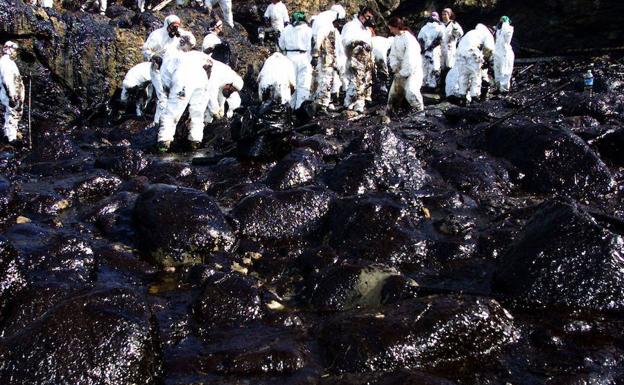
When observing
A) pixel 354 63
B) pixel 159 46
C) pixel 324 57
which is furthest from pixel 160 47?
pixel 354 63

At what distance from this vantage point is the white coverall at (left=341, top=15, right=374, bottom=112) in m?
14.1

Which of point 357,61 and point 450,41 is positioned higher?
point 450,41

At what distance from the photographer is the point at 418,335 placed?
4371 millimetres

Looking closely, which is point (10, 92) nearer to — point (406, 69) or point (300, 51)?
point (300, 51)

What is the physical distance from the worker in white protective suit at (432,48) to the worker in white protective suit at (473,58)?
8.31 ft

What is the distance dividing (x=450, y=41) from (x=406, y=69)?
6.82 metres

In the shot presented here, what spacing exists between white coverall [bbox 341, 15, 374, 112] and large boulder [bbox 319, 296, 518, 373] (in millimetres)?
10401

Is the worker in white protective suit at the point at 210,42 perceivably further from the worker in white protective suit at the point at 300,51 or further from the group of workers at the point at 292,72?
the worker in white protective suit at the point at 300,51

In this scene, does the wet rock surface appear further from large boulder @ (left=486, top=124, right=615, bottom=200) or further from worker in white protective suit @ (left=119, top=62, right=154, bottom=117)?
worker in white protective suit @ (left=119, top=62, right=154, bottom=117)

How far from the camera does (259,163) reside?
9.59 meters

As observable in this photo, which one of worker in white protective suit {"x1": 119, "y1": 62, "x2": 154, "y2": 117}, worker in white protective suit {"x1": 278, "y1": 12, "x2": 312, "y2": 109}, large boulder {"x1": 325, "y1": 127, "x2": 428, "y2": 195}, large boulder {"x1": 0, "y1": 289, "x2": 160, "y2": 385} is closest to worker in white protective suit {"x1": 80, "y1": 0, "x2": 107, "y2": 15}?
worker in white protective suit {"x1": 119, "y1": 62, "x2": 154, "y2": 117}

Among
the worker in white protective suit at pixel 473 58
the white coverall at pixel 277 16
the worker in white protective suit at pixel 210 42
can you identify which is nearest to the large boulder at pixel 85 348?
the worker in white protective suit at pixel 210 42

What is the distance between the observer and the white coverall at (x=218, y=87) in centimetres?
1281

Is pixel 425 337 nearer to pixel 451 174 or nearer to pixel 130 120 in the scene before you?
pixel 451 174
